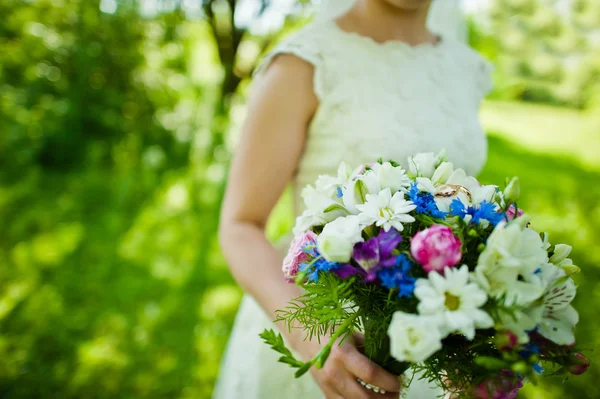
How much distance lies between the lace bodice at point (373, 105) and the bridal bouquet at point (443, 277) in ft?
1.94

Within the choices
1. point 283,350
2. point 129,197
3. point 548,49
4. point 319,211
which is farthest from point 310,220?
point 548,49

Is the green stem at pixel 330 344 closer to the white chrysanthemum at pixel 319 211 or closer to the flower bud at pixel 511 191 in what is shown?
the white chrysanthemum at pixel 319 211

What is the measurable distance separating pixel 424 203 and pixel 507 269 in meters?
0.18

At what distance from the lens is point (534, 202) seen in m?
6.08

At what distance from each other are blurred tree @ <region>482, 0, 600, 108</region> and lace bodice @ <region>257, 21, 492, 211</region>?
13415mm

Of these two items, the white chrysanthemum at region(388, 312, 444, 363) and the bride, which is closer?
the white chrysanthemum at region(388, 312, 444, 363)

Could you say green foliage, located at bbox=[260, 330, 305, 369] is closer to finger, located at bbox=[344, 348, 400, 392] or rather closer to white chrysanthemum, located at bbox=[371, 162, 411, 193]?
finger, located at bbox=[344, 348, 400, 392]

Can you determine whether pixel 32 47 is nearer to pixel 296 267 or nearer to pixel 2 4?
pixel 2 4

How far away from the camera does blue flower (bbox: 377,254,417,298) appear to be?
66 centimetres

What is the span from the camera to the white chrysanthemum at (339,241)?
694 mm

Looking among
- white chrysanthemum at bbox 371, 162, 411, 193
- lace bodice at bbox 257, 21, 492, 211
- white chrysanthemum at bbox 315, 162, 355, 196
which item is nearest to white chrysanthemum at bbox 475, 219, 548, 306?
white chrysanthemum at bbox 371, 162, 411, 193

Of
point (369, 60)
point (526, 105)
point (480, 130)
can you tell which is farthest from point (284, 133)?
point (526, 105)

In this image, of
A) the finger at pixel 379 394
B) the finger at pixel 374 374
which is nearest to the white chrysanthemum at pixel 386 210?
the finger at pixel 374 374

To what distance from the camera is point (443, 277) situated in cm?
68
